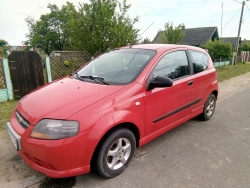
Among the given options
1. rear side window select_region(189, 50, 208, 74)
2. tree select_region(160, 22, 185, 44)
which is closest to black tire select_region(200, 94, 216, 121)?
rear side window select_region(189, 50, 208, 74)

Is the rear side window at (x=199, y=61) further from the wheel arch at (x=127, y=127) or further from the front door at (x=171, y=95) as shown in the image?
the wheel arch at (x=127, y=127)

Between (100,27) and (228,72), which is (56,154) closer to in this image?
(100,27)

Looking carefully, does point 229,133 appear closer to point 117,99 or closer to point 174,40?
point 117,99

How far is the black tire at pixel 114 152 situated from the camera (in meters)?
2.11

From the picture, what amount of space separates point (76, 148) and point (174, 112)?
1708mm

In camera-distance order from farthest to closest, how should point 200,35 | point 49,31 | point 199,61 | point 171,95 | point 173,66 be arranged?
point 49,31 → point 200,35 → point 199,61 → point 173,66 → point 171,95

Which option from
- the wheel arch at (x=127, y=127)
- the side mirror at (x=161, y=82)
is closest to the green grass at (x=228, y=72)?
the side mirror at (x=161, y=82)

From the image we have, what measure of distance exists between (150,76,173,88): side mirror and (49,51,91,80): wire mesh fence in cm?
498

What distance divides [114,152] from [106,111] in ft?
1.84

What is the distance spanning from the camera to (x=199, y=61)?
3.65 meters

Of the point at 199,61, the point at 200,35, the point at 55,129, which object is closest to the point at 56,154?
the point at 55,129

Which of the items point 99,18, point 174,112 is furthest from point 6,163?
point 99,18

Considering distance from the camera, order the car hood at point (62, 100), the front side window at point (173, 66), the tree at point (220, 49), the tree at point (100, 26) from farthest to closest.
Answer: the tree at point (220, 49) → the tree at point (100, 26) → the front side window at point (173, 66) → the car hood at point (62, 100)

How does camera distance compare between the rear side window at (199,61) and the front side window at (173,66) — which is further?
the rear side window at (199,61)
